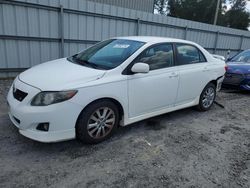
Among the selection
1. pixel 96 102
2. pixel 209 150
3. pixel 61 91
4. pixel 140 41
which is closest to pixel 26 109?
pixel 61 91

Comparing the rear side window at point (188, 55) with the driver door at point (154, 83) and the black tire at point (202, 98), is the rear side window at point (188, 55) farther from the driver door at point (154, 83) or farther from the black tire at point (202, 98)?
the black tire at point (202, 98)

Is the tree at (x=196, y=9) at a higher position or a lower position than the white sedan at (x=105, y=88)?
higher

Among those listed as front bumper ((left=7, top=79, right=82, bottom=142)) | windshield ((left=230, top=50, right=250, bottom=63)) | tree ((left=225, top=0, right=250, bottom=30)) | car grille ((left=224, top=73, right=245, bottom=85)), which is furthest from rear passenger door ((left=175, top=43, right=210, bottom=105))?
tree ((left=225, top=0, right=250, bottom=30))

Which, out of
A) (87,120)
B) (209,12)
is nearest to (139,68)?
(87,120)

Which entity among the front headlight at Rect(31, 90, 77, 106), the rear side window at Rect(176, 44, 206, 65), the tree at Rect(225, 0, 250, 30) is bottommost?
the front headlight at Rect(31, 90, 77, 106)

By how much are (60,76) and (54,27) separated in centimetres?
445

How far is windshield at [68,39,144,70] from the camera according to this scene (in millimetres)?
3545

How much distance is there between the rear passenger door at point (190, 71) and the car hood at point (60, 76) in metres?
1.72

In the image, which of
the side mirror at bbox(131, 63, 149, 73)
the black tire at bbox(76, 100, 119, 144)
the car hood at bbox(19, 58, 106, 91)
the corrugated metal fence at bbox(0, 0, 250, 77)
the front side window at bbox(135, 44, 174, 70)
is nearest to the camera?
the car hood at bbox(19, 58, 106, 91)

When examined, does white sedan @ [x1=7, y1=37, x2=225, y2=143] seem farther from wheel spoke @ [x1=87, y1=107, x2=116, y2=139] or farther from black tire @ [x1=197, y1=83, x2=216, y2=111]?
black tire @ [x1=197, y1=83, x2=216, y2=111]

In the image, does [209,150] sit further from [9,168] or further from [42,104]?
[9,168]

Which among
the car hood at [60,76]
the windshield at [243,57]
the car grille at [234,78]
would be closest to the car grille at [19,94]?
the car hood at [60,76]

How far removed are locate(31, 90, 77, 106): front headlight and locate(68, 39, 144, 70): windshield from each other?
0.84 metres

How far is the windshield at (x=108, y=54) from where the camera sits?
3545mm
